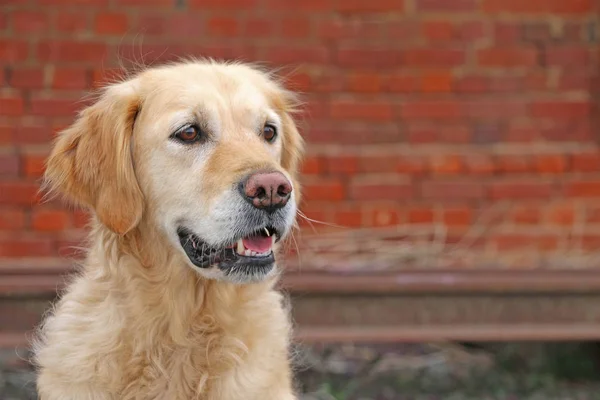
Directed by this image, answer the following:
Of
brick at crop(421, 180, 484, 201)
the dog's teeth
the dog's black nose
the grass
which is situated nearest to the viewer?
the dog's black nose

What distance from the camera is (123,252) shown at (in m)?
3.72

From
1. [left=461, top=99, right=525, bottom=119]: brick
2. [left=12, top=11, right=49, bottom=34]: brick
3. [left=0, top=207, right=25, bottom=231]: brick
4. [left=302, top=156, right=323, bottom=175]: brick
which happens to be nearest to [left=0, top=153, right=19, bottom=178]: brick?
[left=0, top=207, right=25, bottom=231]: brick

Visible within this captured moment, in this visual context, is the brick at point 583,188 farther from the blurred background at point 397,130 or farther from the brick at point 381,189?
the brick at point 381,189

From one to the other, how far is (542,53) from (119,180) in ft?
10.5

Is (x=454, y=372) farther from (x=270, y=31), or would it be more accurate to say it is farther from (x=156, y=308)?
(x=156, y=308)

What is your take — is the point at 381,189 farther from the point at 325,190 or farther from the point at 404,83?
the point at 404,83

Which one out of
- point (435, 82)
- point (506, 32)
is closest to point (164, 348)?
point (435, 82)

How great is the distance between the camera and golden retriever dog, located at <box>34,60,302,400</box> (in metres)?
3.48

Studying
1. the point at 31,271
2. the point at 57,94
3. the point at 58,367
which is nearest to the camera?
the point at 58,367

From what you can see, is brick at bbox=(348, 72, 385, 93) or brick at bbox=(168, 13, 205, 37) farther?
brick at bbox=(348, 72, 385, 93)

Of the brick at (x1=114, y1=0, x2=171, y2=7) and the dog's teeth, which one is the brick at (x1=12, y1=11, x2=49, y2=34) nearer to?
the brick at (x1=114, y1=0, x2=171, y2=7)

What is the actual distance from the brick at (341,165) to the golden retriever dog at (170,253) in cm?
208

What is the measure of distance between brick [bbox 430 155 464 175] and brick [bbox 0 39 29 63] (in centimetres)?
238

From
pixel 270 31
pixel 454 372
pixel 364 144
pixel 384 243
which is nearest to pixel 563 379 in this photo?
pixel 454 372
